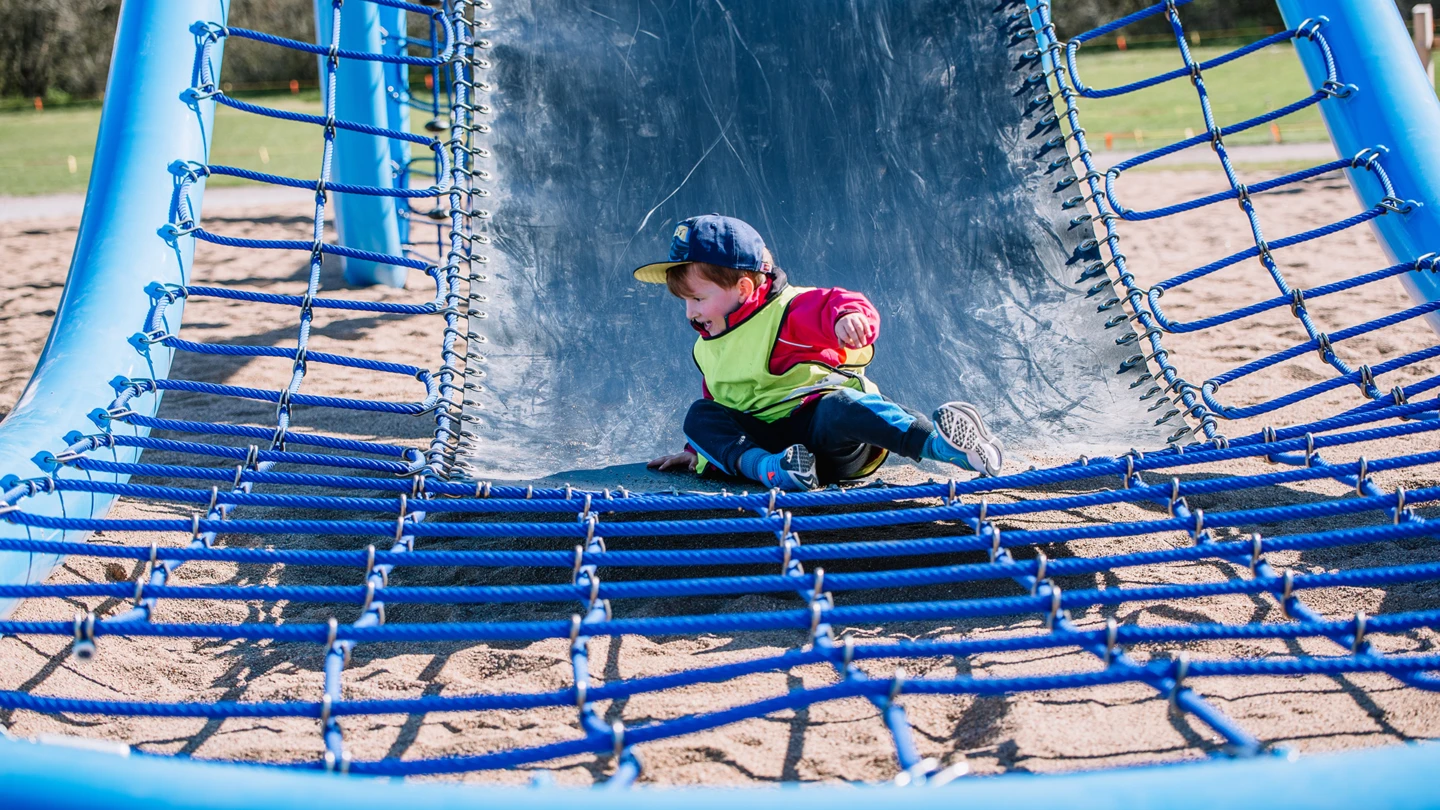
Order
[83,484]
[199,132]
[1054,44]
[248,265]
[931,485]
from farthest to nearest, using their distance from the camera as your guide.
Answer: [248,265]
[1054,44]
[199,132]
[83,484]
[931,485]

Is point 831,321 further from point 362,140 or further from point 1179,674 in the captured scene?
point 362,140

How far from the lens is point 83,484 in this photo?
2445 millimetres

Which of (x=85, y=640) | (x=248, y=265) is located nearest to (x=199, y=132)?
(x=85, y=640)

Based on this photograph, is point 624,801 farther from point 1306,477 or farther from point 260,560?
point 1306,477

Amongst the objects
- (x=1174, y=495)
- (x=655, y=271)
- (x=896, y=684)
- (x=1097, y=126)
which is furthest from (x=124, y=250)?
(x=1097, y=126)

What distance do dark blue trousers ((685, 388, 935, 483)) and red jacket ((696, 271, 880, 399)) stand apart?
0.38ft

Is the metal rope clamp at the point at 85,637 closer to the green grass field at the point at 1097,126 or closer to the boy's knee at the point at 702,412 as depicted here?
the boy's knee at the point at 702,412

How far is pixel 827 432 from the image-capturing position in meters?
2.50

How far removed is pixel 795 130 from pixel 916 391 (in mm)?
1028

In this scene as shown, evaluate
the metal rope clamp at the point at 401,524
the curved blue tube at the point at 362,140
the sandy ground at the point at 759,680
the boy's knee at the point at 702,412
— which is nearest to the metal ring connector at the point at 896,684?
the sandy ground at the point at 759,680

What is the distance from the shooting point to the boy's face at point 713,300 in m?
2.67

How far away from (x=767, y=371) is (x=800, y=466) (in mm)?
304

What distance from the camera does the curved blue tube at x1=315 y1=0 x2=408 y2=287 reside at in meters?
4.62

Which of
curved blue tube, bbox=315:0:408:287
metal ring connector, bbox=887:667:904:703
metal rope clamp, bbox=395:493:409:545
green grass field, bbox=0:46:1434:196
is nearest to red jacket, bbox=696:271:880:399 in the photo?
metal rope clamp, bbox=395:493:409:545
